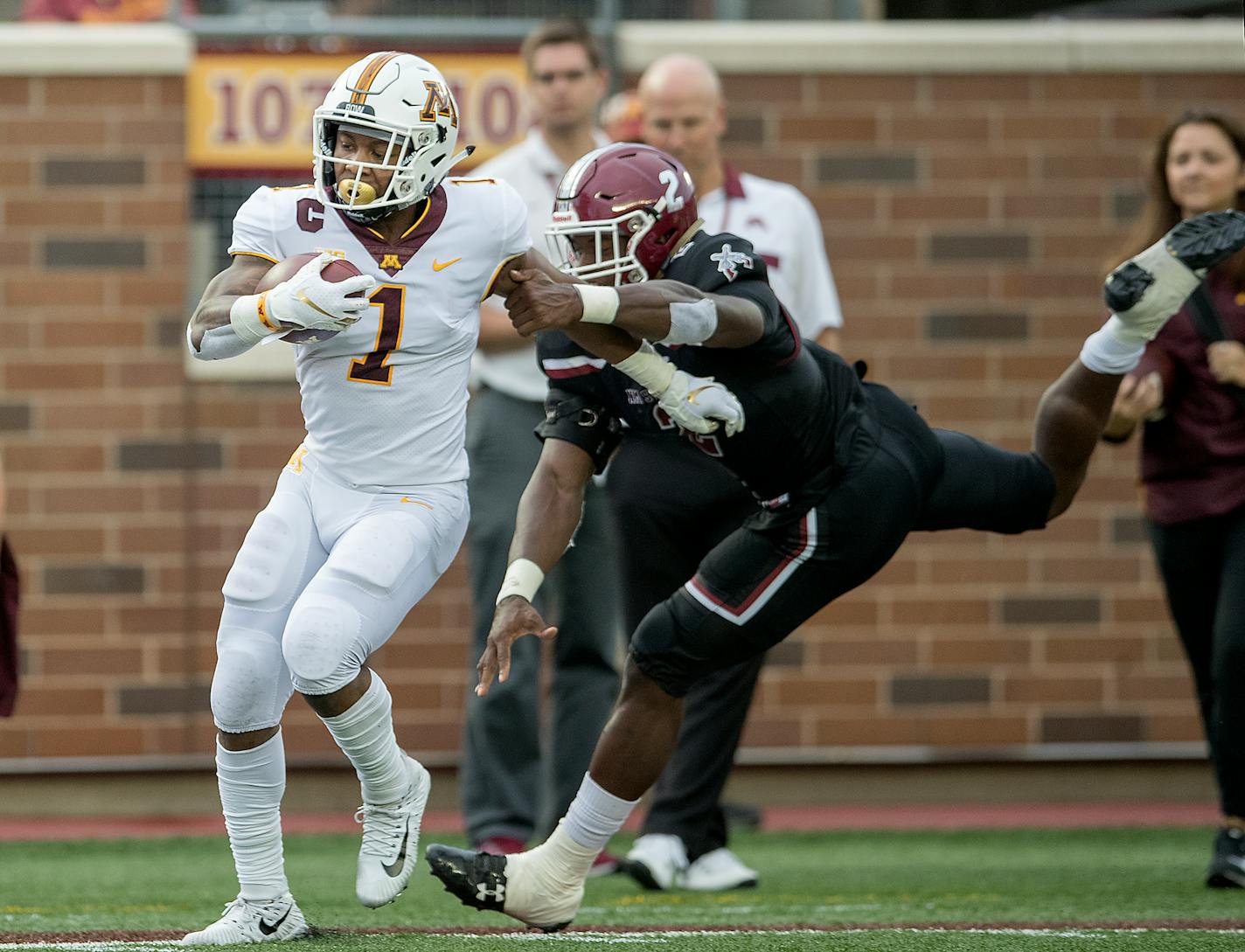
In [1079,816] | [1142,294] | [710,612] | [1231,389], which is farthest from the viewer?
[1079,816]

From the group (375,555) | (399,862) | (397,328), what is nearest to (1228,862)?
(399,862)

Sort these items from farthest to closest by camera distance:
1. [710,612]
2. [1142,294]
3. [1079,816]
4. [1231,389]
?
1. [1079,816]
2. [1231,389]
3. [1142,294]
4. [710,612]

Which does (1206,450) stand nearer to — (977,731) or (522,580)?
(522,580)

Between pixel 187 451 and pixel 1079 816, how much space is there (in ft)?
12.1

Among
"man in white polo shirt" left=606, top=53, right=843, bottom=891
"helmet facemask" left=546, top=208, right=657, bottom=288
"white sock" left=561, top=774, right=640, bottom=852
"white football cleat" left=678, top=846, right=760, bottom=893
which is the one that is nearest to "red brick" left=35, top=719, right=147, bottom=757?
"man in white polo shirt" left=606, top=53, right=843, bottom=891

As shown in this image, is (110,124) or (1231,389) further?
(110,124)

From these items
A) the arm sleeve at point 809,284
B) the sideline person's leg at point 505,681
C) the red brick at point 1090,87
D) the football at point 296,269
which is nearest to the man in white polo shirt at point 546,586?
the sideline person's leg at point 505,681

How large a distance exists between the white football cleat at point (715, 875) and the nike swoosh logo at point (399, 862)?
1297 mm

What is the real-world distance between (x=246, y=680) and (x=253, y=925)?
52 cm

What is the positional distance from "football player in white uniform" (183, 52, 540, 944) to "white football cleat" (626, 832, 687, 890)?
3.57ft

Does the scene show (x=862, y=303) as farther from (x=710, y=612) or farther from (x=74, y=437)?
(x=710, y=612)

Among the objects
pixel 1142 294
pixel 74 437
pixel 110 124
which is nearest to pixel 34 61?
pixel 110 124

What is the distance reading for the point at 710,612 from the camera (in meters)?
4.39

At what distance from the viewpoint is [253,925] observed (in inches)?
165
